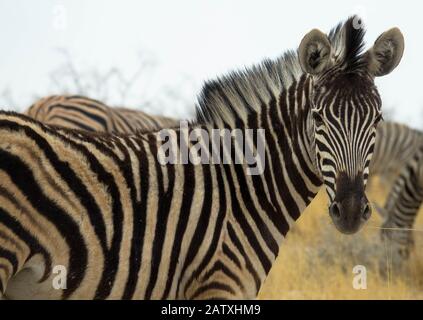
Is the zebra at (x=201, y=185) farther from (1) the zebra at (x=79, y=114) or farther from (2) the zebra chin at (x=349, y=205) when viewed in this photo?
(1) the zebra at (x=79, y=114)

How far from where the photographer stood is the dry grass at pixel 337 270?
924cm

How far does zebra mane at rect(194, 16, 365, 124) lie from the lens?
5.41 m

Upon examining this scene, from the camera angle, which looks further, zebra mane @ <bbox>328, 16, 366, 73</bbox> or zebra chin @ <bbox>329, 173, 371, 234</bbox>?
zebra mane @ <bbox>328, 16, 366, 73</bbox>

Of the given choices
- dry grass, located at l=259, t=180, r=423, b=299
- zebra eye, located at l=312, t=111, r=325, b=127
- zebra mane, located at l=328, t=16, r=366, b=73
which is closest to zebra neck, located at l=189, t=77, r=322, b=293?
zebra eye, located at l=312, t=111, r=325, b=127

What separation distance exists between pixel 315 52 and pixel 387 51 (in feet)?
1.74

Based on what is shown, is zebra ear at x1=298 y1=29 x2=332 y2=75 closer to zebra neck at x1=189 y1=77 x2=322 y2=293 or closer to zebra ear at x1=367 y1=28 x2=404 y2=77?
zebra neck at x1=189 y1=77 x2=322 y2=293

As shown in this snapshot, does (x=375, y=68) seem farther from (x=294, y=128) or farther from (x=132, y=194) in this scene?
(x=132, y=194)

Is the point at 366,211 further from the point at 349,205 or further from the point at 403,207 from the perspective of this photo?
the point at 403,207

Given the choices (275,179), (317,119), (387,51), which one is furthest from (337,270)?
(317,119)

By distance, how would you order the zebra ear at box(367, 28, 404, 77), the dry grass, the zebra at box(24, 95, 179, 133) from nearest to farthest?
1. the zebra ear at box(367, 28, 404, 77)
2. the dry grass
3. the zebra at box(24, 95, 179, 133)

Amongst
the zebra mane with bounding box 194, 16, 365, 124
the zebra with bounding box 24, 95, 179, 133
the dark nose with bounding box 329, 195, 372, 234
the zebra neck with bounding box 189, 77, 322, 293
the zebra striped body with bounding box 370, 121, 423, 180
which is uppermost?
the zebra striped body with bounding box 370, 121, 423, 180

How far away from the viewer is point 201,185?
16.6 feet
